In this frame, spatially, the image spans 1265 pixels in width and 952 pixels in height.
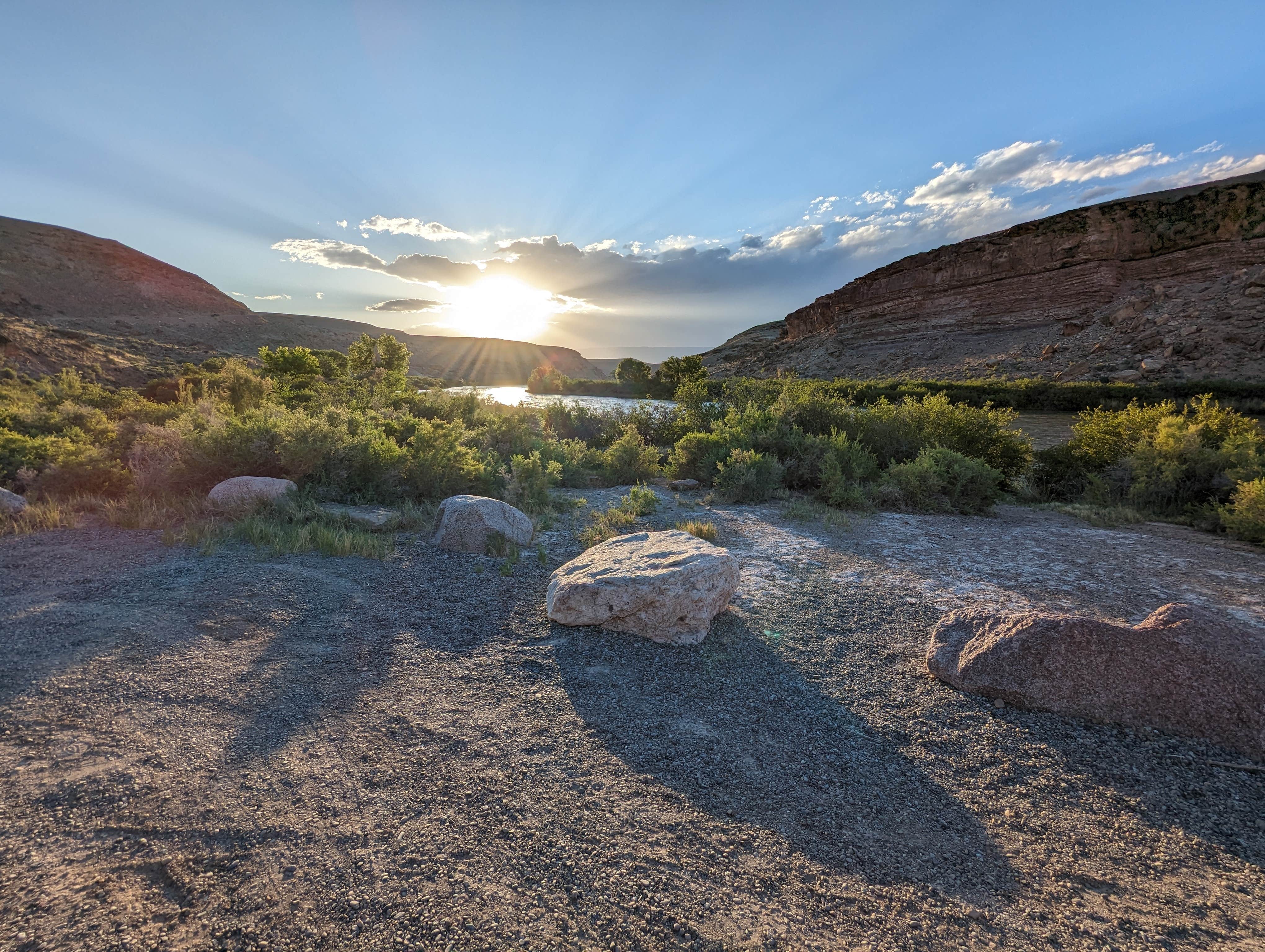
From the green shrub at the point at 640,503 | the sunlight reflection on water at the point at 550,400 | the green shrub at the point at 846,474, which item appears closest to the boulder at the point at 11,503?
the green shrub at the point at 640,503

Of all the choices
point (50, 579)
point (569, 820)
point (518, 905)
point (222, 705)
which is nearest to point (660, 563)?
point (569, 820)

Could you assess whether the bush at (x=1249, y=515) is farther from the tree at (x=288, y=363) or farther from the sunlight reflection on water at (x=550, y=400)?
the tree at (x=288, y=363)

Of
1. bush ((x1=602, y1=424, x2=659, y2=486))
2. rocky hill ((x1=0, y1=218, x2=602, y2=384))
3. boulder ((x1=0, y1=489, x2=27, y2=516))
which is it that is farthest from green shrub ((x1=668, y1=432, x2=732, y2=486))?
rocky hill ((x1=0, y1=218, x2=602, y2=384))

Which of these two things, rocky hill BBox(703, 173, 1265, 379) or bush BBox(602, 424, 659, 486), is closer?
bush BBox(602, 424, 659, 486)

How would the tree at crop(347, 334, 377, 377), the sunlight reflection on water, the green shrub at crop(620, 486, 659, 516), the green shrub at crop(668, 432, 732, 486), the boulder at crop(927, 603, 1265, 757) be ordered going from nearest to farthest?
the boulder at crop(927, 603, 1265, 757) → the green shrub at crop(620, 486, 659, 516) → the green shrub at crop(668, 432, 732, 486) → the sunlight reflection on water → the tree at crop(347, 334, 377, 377)

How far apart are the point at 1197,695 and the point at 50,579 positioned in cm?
839

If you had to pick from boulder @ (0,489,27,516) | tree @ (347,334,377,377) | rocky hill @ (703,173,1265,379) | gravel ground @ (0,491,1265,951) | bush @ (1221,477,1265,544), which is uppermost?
rocky hill @ (703,173,1265,379)

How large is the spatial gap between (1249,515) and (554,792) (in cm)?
917

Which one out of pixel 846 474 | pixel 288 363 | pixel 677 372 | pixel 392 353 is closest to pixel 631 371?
pixel 677 372

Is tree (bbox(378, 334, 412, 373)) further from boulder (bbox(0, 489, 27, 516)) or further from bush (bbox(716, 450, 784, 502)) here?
bush (bbox(716, 450, 784, 502))

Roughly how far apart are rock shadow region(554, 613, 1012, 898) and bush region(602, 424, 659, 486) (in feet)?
23.0

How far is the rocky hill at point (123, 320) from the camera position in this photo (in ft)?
82.5

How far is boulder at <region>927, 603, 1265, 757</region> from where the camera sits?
9.37 feet

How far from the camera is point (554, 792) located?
2486mm
